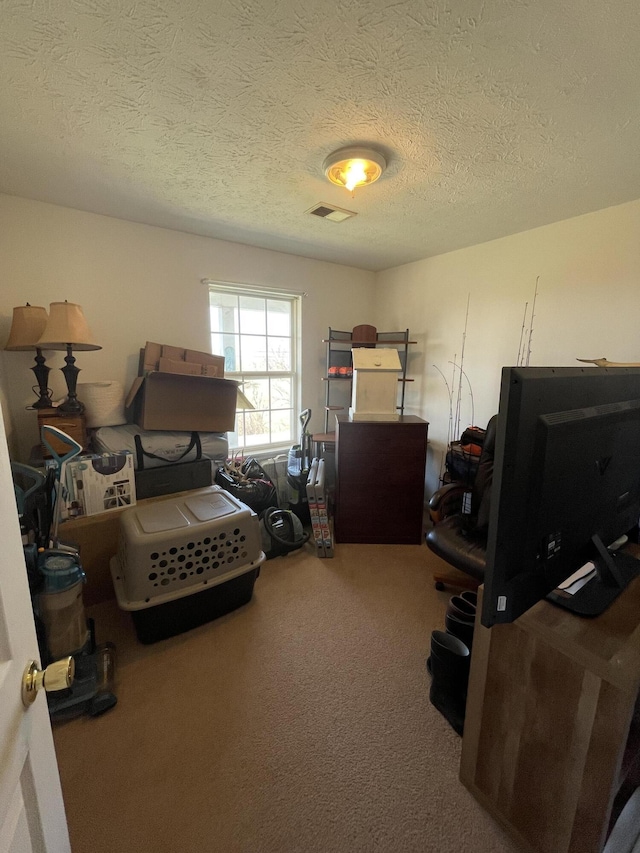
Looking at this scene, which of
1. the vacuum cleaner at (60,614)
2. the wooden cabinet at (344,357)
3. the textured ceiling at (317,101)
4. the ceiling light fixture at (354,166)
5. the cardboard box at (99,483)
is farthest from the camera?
the wooden cabinet at (344,357)

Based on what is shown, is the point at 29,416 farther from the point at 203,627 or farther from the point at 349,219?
the point at 349,219

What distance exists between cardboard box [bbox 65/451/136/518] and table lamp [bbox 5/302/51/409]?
457mm

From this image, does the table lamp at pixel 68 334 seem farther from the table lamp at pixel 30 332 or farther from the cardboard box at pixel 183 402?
the cardboard box at pixel 183 402

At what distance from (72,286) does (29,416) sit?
876 millimetres

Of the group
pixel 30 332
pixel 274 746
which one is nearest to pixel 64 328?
pixel 30 332

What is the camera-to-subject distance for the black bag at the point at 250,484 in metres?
2.61

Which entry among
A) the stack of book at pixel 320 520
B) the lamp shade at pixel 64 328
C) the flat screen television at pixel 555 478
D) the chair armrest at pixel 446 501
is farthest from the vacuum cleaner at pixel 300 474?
the flat screen television at pixel 555 478

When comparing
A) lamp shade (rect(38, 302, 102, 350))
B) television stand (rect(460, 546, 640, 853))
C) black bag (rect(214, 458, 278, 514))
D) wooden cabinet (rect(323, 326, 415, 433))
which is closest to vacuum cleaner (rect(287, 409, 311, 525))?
black bag (rect(214, 458, 278, 514))

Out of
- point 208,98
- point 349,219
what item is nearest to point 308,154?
point 208,98

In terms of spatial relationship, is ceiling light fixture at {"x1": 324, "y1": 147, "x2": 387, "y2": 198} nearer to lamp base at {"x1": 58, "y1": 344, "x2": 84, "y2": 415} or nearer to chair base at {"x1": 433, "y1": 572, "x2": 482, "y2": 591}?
lamp base at {"x1": 58, "y1": 344, "x2": 84, "y2": 415}

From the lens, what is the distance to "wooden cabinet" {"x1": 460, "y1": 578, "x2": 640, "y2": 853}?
834 millimetres

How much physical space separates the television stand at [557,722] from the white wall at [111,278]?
2.65m

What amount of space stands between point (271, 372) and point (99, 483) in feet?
5.65

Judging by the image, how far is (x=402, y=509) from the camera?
107 inches
